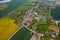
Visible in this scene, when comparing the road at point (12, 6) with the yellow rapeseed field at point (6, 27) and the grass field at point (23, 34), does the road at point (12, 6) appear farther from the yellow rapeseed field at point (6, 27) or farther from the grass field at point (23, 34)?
the grass field at point (23, 34)

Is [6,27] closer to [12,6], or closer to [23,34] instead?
[23,34]

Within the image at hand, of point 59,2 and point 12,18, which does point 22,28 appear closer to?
point 12,18

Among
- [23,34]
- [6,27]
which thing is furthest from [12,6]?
[23,34]

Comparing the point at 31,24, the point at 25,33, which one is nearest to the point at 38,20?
the point at 31,24

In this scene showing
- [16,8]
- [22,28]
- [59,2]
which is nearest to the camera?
[22,28]

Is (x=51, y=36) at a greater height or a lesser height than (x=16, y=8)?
lesser

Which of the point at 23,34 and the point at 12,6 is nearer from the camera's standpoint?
the point at 23,34
